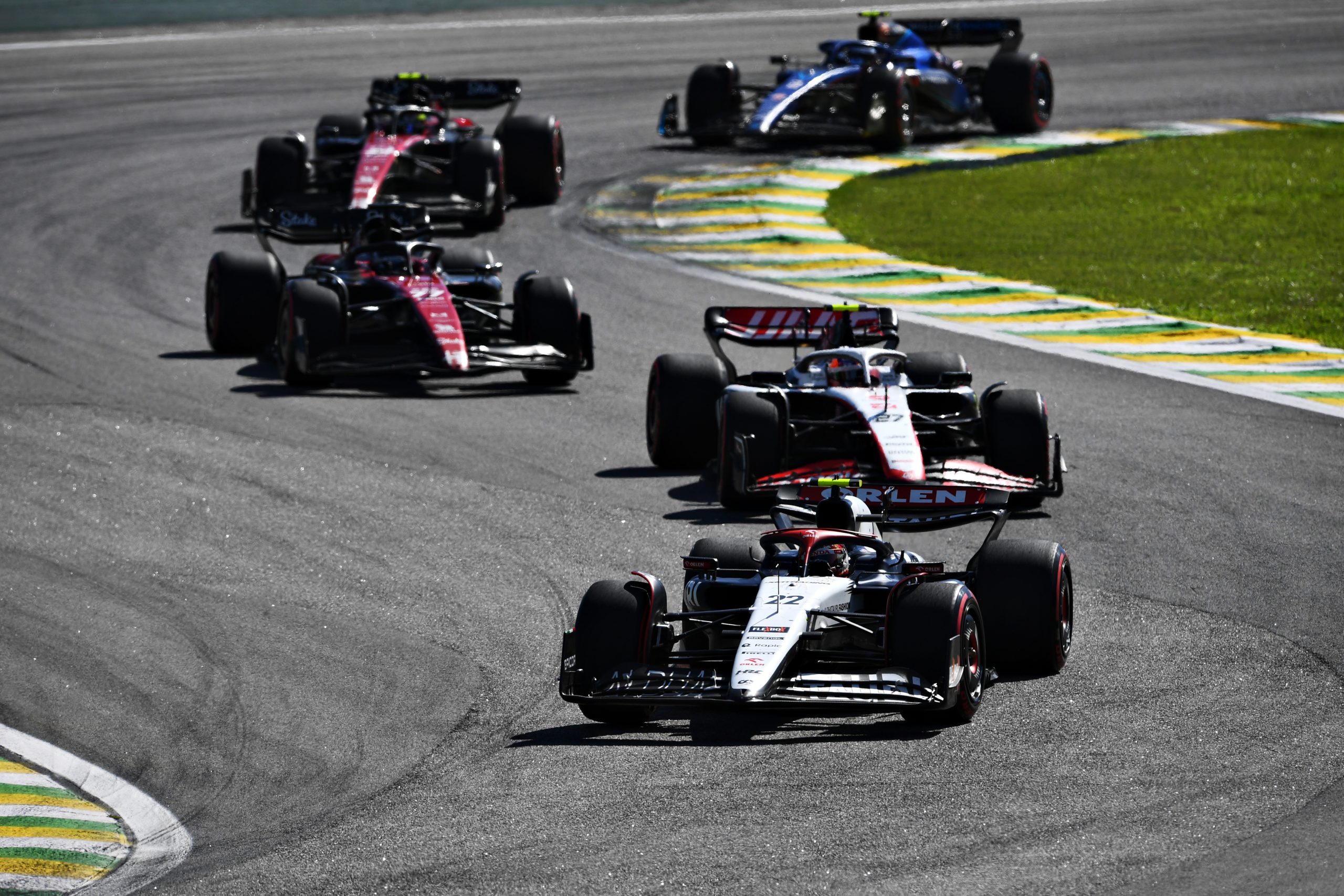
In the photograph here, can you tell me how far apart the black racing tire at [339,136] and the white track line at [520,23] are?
52.7 feet

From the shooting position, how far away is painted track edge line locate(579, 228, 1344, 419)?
18547 millimetres

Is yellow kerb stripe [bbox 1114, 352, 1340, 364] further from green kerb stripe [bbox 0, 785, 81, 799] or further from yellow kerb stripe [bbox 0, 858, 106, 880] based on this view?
yellow kerb stripe [bbox 0, 858, 106, 880]

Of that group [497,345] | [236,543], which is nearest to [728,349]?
[497,345]

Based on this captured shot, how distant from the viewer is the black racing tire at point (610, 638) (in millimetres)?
10648

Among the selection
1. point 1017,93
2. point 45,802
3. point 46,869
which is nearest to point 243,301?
point 45,802

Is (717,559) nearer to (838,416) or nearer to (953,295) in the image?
(838,416)

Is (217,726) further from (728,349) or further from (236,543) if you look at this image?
(728,349)

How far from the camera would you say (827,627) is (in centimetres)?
1082

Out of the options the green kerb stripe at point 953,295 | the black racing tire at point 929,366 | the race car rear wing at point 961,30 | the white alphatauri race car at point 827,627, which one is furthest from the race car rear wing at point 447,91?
the white alphatauri race car at point 827,627

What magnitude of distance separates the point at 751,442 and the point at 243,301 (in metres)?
7.60

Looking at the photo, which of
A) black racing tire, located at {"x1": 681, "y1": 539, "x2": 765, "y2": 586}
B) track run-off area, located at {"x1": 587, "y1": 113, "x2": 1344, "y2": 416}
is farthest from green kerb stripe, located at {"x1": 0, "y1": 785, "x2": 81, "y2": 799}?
track run-off area, located at {"x1": 587, "y1": 113, "x2": 1344, "y2": 416}

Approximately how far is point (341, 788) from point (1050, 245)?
17.4 meters

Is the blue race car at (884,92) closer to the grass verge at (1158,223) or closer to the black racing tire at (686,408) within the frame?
the grass verge at (1158,223)

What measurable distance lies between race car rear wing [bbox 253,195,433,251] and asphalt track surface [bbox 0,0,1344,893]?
1223 mm
